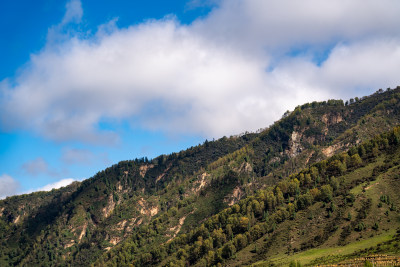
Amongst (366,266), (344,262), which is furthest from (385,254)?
(366,266)

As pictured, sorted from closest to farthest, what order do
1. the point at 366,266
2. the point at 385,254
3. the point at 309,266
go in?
the point at 366,266
the point at 385,254
the point at 309,266

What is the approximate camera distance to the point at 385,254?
178000mm

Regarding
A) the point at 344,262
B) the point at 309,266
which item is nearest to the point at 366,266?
the point at 344,262

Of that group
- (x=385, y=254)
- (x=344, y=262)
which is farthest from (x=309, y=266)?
(x=385, y=254)

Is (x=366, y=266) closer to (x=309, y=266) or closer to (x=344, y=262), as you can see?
(x=344, y=262)

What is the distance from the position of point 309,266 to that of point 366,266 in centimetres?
4456

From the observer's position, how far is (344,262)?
182000mm

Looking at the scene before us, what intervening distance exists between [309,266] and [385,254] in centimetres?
3614

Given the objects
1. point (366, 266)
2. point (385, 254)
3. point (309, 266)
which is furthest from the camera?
point (309, 266)

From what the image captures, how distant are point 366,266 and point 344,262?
2894 cm

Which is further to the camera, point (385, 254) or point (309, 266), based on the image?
point (309, 266)

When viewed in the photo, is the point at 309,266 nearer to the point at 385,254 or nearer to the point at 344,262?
the point at 344,262

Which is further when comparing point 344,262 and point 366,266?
point 344,262

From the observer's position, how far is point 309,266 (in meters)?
195
